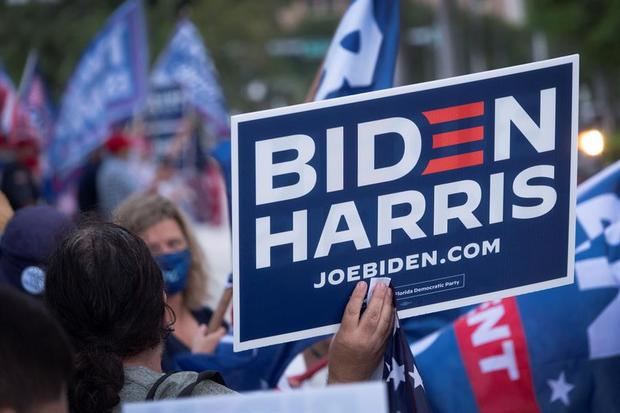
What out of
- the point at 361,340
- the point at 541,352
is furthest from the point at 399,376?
the point at 541,352

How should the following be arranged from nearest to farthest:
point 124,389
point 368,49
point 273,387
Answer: point 124,389 < point 273,387 < point 368,49

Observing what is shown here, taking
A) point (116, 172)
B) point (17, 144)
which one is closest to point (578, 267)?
point (116, 172)

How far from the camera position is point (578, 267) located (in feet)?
12.3

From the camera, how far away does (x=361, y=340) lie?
273cm

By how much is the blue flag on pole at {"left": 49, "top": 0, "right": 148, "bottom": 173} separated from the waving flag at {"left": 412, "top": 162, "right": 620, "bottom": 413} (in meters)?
9.23

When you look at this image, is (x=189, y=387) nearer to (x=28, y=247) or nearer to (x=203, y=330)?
(x=28, y=247)

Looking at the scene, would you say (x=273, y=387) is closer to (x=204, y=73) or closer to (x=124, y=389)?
(x=124, y=389)

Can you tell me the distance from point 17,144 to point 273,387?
25.3 feet

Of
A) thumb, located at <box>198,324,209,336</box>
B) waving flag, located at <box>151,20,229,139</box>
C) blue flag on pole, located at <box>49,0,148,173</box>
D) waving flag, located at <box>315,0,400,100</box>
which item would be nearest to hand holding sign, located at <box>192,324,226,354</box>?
thumb, located at <box>198,324,209,336</box>

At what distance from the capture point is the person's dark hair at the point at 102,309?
246 cm

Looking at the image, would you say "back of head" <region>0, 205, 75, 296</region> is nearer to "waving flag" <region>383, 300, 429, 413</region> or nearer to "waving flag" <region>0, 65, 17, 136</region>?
"waving flag" <region>383, 300, 429, 413</region>

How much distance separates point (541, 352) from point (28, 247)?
1727 millimetres

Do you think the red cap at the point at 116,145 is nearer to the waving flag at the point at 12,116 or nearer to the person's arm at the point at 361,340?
the waving flag at the point at 12,116

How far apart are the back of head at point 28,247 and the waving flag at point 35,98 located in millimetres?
11690
